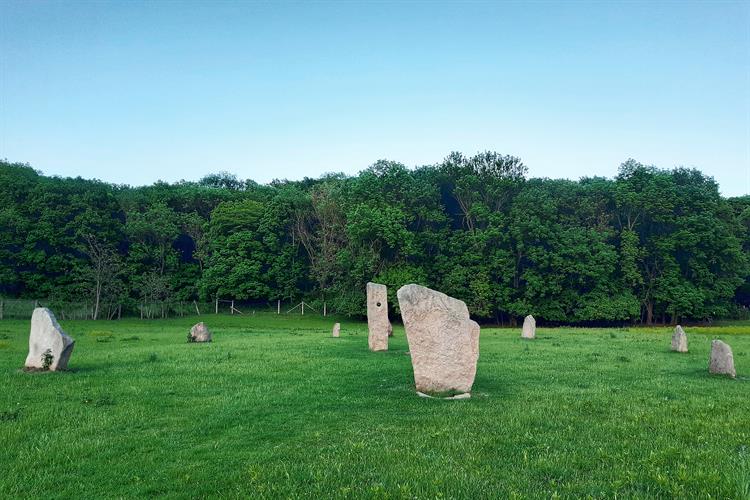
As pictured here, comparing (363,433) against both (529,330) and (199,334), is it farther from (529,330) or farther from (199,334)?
(529,330)

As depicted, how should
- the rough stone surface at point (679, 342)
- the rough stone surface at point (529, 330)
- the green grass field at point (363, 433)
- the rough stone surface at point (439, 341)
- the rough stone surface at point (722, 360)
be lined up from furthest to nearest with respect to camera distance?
1. the rough stone surface at point (529, 330)
2. the rough stone surface at point (679, 342)
3. the rough stone surface at point (722, 360)
4. the rough stone surface at point (439, 341)
5. the green grass field at point (363, 433)

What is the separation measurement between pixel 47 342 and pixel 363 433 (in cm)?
1234

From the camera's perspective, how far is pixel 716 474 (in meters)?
7.00

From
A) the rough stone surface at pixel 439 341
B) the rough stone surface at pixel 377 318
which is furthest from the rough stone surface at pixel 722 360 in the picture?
the rough stone surface at pixel 377 318

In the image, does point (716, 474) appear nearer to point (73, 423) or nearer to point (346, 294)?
point (73, 423)

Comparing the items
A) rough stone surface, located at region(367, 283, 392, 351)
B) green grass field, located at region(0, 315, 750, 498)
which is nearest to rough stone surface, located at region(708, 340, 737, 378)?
green grass field, located at region(0, 315, 750, 498)

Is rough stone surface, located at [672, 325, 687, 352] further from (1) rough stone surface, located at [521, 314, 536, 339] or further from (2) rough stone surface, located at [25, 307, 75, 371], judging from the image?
(2) rough stone surface, located at [25, 307, 75, 371]

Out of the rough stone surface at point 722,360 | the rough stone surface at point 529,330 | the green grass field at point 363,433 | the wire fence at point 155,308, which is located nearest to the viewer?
the green grass field at point 363,433

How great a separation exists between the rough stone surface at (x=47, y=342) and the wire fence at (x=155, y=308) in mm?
39724

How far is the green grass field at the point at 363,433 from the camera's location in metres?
7.04

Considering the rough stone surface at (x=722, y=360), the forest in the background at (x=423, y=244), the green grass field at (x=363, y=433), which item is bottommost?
the green grass field at (x=363, y=433)

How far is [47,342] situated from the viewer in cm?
1656

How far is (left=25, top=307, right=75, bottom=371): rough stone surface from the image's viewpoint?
1628 cm

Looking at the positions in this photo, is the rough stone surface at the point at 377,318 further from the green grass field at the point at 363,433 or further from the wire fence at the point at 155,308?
the wire fence at the point at 155,308
